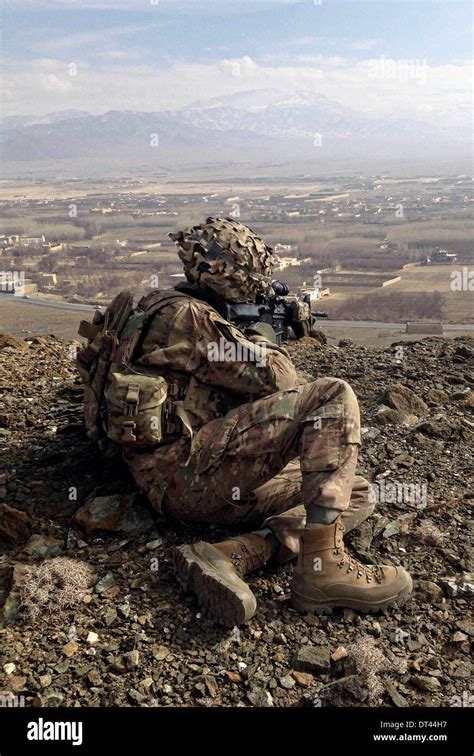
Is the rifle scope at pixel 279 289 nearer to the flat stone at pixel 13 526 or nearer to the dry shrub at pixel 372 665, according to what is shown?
the flat stone at pixel 13 526

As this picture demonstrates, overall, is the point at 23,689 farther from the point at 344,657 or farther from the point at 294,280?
the point at 294,280

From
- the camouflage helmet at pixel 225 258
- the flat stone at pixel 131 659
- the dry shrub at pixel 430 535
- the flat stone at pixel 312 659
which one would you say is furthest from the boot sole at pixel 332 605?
the camouflage helmet at pixel 225 258

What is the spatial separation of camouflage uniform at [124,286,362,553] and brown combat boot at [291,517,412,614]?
22 cm

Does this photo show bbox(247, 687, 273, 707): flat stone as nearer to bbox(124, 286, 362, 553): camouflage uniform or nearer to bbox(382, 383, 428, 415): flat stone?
bbox(124, 286, 362, 553): camouflage uniform

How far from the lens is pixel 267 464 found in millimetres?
4203

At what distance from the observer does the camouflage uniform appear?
3.93m

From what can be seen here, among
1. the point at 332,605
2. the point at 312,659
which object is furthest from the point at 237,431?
the point at 312,659

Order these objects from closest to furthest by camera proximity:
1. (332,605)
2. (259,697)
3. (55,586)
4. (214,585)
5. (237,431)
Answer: (259,697)
(214,585)
(332,605)
(55,586)
(237,431)

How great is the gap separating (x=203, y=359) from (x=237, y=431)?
0.46 meters

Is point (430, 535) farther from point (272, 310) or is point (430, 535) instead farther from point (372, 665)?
point (272, 310)

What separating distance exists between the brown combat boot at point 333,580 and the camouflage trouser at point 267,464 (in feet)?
0.62

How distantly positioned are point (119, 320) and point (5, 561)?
1.61 m

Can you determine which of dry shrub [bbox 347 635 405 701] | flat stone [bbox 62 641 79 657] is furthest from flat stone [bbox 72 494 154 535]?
dry shrub [bbox 347 635 405 701]

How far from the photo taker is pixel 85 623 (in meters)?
3.86
